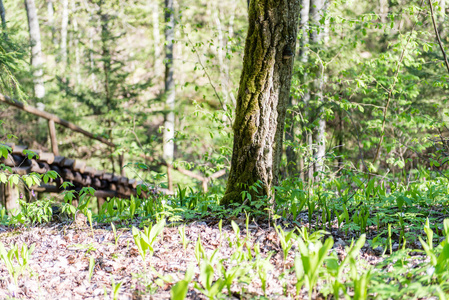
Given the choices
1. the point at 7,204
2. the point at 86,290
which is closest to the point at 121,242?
the point at 86,290

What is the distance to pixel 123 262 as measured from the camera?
235 centimetres

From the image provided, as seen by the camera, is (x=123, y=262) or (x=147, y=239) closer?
(x=147, y=239)

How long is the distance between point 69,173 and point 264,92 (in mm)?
4761

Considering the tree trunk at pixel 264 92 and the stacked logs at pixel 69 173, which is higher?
the tree trunk at pixel 264 92

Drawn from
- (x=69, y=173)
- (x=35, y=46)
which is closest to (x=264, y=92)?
(x=69, y=173)

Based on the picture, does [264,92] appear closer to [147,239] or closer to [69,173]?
[147,239]

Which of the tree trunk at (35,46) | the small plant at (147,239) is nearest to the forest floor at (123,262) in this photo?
the small plant at (147,239)

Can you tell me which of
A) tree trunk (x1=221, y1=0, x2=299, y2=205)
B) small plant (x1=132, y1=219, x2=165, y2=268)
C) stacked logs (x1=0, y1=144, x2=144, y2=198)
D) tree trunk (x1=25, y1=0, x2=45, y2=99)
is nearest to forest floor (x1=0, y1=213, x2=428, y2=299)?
small plant (x1=132, y1=219, x2=165, y2=268)

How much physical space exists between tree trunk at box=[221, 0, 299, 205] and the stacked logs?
392cm

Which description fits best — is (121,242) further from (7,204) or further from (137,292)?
(7,204)

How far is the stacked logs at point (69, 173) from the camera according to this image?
5652mm

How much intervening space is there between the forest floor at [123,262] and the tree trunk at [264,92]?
0.49 meters

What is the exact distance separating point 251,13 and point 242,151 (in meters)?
1.18

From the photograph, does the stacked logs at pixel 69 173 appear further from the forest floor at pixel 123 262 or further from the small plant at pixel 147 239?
the small plant at pixel 147 239
